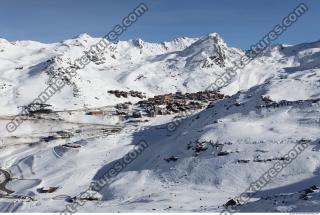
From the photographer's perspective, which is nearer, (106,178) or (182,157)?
(182,157)

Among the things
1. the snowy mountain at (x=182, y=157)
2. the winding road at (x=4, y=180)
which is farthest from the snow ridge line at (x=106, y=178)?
the winding road at (x=4, y=180)

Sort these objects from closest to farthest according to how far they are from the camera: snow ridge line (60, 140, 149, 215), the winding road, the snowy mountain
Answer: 1. the snowy mountain
2. snow ridge line (60, 140, 149, 215)
3. the winding road

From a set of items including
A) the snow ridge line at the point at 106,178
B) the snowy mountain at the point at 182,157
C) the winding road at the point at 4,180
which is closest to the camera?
the snowy mountain at the point at 182,157

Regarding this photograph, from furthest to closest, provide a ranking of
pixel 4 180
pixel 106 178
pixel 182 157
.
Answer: pixel 4 180
pixel 106 178
pixel 182 157

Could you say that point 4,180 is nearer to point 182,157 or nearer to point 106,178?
point 106,178

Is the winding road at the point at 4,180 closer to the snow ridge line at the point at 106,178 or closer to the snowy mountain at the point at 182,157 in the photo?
the snowy mountain at the point at 182,157

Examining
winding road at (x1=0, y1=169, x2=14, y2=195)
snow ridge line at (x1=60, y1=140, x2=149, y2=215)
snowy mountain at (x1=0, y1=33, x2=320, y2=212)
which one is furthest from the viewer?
winding road at (x1=0, y1=169, x2=14, y2=195)

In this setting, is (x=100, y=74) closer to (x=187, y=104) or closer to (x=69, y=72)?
(x=69, y=72)

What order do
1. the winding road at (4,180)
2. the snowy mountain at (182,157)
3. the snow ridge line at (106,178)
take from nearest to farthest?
the snowy mountain at (182,157)
the snow ridge line at (106,178)
the winding road at (4,180)

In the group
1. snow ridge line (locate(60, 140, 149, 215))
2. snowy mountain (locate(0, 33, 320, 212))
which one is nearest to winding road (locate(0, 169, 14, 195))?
snowy mountain (locate(0, 33, 320, 212))

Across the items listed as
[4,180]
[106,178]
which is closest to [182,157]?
[106,178]

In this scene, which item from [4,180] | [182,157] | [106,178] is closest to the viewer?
[182,157]

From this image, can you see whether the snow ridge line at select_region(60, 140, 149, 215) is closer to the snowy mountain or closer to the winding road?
the snowy mountain
